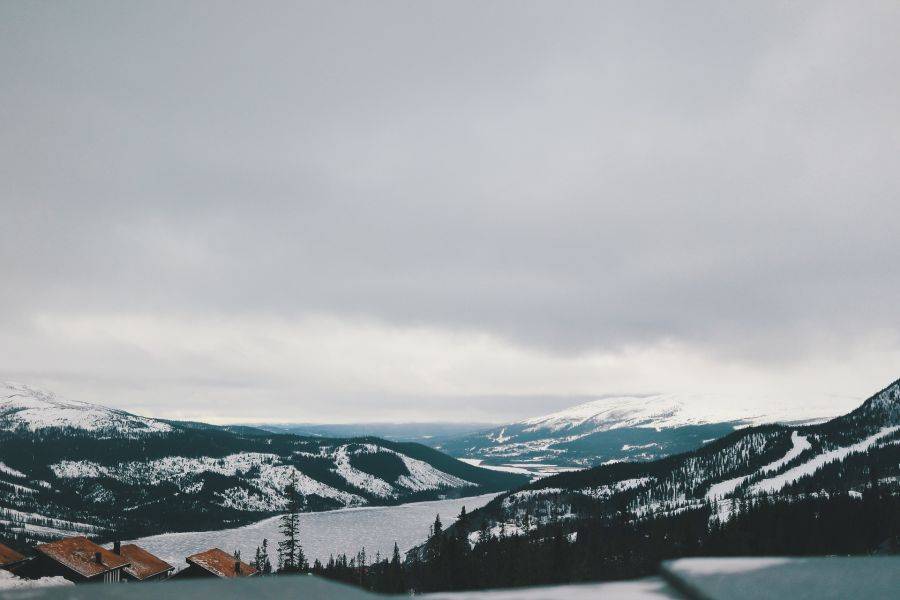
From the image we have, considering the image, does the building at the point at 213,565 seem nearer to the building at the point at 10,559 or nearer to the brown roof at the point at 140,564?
the brown roof at the point at 140,564

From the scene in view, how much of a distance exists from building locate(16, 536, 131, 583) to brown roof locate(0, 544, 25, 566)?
176 centimetres

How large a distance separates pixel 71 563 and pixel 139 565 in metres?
10.7

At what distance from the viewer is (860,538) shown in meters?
138

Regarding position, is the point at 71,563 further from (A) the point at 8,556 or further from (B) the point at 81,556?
(A) the point at 8,556

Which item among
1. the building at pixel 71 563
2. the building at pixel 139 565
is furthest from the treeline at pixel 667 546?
the building at pixel 71 563

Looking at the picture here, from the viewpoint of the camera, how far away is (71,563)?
6034 cm

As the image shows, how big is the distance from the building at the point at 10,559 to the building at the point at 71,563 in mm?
998

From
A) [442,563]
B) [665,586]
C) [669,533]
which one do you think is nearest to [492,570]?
[442,563]

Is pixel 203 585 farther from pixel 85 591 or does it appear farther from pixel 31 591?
pixel 31 591

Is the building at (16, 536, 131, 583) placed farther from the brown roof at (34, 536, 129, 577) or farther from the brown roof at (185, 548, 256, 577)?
the brown roof at (185, 548, 256, 577)

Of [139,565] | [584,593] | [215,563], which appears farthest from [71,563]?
[584,593]

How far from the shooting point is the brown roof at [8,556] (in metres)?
62.7

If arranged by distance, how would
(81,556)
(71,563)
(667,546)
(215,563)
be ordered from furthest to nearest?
1. (667,546)
2. (215,563)
3. (81,556)
4. (71,563)

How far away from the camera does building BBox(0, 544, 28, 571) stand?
204 ft
